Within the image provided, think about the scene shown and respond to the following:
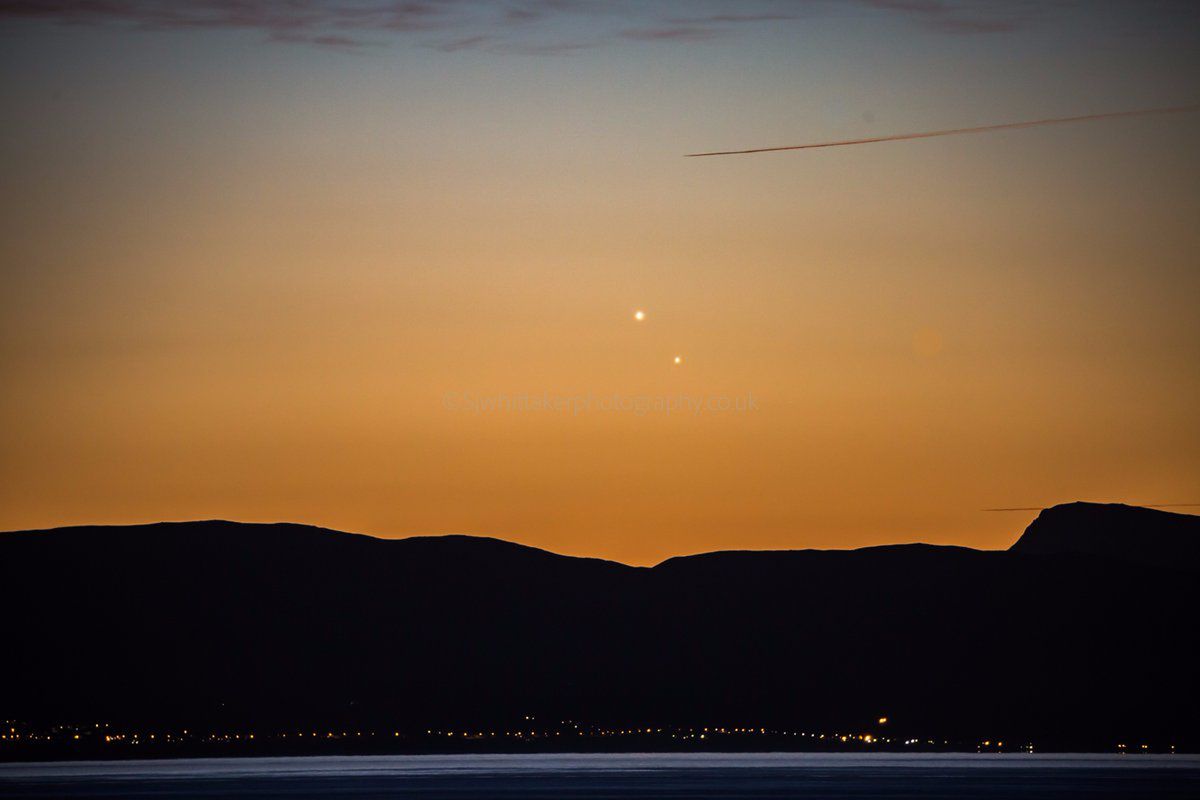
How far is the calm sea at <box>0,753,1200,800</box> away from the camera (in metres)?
126

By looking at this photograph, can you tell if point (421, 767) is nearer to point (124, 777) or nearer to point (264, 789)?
point (124, 777)

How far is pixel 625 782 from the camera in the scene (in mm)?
145500

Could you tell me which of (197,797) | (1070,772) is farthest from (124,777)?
(1070,772)

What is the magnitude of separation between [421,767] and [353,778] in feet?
135

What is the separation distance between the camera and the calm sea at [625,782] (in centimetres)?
12556

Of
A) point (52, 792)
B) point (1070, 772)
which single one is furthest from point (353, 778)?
point (1070, 772)

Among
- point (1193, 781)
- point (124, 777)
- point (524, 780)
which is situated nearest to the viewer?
point (1193, 781)

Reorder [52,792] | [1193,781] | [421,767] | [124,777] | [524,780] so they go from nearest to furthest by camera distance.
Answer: [52,792]
[1193,781]
[524,780]
[124,777]
[421,767]

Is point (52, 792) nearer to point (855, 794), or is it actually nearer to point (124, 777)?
point (124, 777)

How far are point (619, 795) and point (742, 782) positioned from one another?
24520mm

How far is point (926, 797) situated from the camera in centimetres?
11925

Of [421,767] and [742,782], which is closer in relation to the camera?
[742,782]

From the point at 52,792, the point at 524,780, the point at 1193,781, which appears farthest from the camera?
the point at 524,780

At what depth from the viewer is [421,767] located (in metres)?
198
